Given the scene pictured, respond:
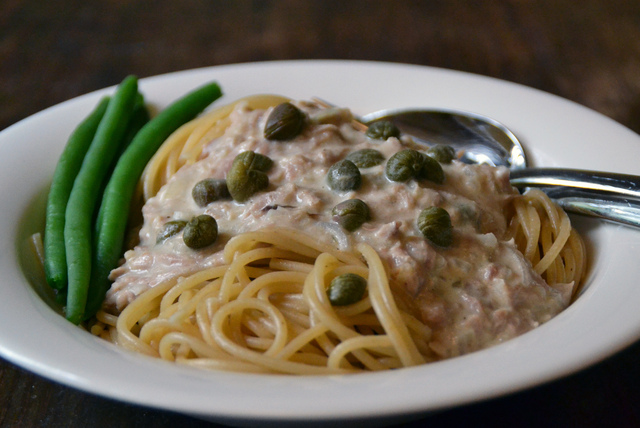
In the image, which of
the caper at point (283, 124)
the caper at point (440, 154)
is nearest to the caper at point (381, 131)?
the caper at point (440, 154)

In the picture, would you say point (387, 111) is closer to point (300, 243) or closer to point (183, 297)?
point (300, 243)

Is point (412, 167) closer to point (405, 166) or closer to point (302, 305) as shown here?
point (405, 166)

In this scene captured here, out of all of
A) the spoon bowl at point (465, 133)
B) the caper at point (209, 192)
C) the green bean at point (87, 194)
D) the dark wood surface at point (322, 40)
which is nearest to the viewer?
the green bean at point (87, 194)

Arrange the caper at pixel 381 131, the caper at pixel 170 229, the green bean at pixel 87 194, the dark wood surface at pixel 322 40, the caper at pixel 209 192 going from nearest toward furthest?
the green bean at pixel 87 194, the caper at pixel 170 229, the caper at pixel 209 192, the caper at pixel 381 131, the dark wood surface at pixel 322 40

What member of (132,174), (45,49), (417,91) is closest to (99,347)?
(132,174)

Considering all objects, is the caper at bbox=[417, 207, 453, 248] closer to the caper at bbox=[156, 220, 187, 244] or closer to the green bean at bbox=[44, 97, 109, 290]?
the caper at bbox=[156, 220, 187, 244]

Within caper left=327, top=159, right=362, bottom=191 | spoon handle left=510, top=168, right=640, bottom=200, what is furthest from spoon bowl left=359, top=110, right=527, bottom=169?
caper left=327, top=159, right=362, bottom=191

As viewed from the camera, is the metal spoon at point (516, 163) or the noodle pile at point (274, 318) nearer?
the noodle pile at point (274, 318)

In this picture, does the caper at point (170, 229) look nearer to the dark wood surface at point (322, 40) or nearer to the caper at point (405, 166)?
the caper at point (405, 166)
